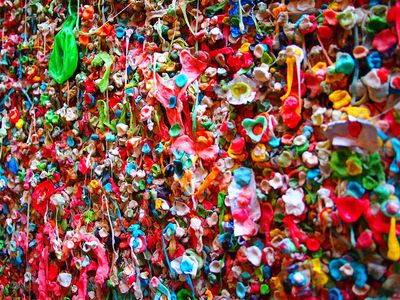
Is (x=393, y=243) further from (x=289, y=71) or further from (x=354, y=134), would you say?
(x=289, y=71)

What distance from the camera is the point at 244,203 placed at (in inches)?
34.9

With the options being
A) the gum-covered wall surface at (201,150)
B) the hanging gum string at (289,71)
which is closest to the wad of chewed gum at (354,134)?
the gum-covered wall surface at (201,150)

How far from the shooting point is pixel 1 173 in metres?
1.39

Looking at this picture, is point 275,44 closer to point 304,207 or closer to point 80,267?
point 304,207

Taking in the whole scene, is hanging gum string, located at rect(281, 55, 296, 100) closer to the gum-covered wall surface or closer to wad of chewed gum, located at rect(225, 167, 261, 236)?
the gum-covered wall surface

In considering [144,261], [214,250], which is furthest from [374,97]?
[144,261]

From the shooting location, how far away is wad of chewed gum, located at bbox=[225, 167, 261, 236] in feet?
2.90

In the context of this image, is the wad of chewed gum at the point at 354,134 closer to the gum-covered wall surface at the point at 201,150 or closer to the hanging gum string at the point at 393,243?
the gum-covered wall surface at the point at 201,150

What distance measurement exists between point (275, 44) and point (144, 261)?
54 centimetres

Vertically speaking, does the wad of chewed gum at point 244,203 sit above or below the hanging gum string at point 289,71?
below

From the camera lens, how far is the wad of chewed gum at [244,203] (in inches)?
34.8

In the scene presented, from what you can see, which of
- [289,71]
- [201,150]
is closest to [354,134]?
[289,71]

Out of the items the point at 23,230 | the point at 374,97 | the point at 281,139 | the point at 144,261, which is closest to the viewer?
the point at 374,97

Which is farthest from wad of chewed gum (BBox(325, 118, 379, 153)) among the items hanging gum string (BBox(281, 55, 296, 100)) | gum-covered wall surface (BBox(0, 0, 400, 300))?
hanging gum string (BBox(281, 55, 296, 100))
